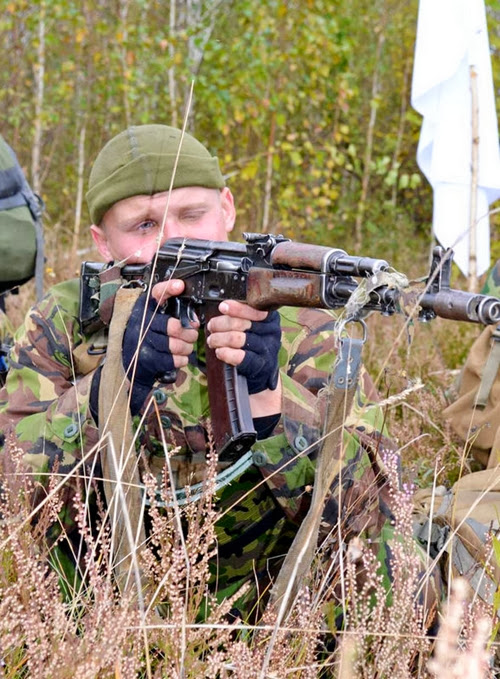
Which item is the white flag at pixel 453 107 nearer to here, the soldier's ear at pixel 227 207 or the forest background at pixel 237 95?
the soldier's ear at pixel 227 207

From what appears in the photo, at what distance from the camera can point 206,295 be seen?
7.23ft

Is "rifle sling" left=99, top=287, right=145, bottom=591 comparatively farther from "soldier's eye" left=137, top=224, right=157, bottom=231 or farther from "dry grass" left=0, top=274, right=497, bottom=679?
"soldier's eye" left=137, top=224, right=157, bottom=231

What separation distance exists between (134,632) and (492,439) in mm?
1775

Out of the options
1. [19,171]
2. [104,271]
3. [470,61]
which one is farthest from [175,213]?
[470,61]

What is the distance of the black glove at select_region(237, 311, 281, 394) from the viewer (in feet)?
6.83

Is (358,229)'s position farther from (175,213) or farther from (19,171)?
(175,213)

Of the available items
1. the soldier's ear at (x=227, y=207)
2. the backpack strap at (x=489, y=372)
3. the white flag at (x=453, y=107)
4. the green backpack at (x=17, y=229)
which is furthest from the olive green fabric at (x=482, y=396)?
the white flag at (x=453, y=107)

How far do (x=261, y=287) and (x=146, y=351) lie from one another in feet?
1.16

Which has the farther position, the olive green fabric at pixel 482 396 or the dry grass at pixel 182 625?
the olive green fabric at pixel 482 396

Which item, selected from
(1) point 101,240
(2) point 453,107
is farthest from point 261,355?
(2) point 453,107

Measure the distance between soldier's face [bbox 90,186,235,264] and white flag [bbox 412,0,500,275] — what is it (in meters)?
2.91

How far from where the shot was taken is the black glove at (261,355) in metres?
2.08

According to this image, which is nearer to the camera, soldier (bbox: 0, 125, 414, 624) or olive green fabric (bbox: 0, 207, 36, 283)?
soldier (bbox: 0, 125, 414, 624)

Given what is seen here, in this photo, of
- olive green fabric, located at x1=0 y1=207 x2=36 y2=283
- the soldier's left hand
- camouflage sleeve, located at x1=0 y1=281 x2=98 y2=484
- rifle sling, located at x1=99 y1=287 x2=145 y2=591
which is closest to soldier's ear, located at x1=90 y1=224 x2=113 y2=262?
camouflage sleeve, located at x1=0 y1=281 x2=98 y2=484
